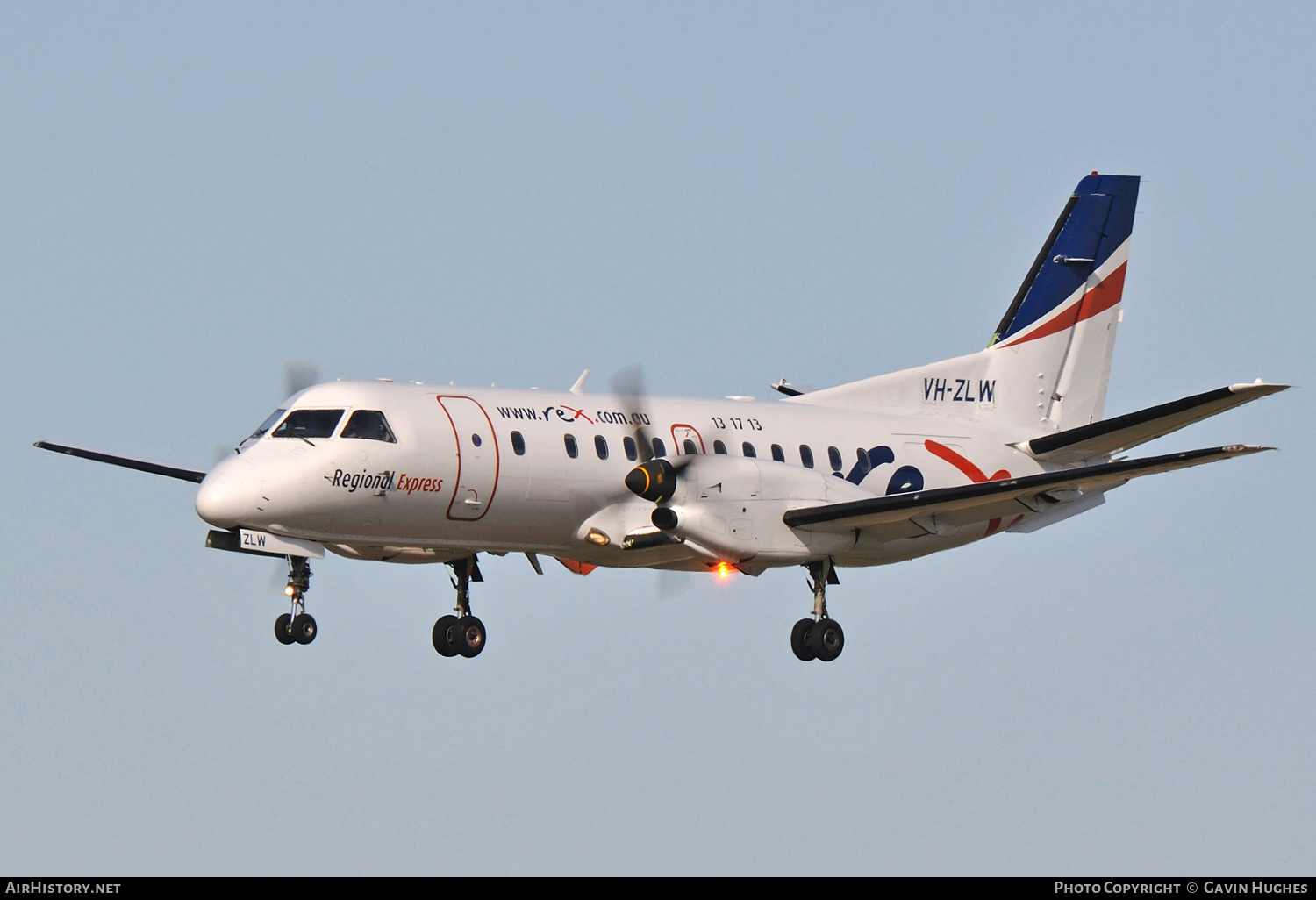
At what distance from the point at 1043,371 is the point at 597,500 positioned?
8303 mm

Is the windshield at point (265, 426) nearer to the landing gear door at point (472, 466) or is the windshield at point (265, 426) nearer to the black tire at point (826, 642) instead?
the landing gear door at point (472, 466)

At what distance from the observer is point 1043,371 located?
2781 cm

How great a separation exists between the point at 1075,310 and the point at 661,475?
28.4ft

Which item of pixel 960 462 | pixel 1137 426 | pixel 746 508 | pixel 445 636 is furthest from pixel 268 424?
pixel 1137 426

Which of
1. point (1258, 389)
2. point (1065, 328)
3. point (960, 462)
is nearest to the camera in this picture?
point (1258, 389)

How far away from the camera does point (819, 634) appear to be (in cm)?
2370

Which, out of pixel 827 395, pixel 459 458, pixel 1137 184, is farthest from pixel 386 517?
pixel 1137 184

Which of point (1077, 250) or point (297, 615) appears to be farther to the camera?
point (1077, 250)

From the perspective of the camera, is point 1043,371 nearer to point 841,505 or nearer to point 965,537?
point 965,537

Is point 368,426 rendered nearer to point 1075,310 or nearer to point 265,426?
point 265,426

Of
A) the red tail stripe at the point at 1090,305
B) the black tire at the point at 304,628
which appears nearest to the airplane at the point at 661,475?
the black tire at the point at 304,628

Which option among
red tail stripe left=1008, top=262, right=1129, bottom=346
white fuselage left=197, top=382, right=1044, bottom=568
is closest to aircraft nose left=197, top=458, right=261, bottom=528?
white fuselage left=197, top=382, right=1044, bottom=568

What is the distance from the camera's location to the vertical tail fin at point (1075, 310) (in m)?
27.9

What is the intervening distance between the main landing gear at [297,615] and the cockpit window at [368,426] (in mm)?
1646
